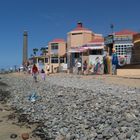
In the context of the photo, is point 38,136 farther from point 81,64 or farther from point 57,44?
point 57,44

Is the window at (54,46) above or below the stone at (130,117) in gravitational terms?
above

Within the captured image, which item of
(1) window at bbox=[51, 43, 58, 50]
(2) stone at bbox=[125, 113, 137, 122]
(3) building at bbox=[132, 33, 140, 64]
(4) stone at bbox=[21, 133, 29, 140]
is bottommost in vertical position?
(4) stone at bbox=[21, 133, 29, 140]

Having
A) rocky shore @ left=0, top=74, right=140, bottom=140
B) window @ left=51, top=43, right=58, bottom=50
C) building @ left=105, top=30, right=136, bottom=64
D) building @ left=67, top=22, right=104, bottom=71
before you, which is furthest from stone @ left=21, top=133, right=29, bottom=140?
window @ left=51, top=43, right=58, bottom=50

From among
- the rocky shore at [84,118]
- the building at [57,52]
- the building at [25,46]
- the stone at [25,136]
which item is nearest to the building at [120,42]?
the building at [57,52]

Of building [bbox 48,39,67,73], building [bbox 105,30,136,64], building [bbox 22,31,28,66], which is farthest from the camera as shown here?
building [bbox 22,31,28,66]

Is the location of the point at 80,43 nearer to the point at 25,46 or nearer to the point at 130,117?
the point at 25,46

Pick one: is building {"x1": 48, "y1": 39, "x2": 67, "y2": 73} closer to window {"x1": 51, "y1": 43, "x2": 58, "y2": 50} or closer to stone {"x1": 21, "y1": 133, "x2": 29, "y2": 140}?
window {"x1": 51, "y1": 43, "x2": 58, "y2": 50}

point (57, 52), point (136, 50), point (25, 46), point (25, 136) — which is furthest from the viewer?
point (25, 46)

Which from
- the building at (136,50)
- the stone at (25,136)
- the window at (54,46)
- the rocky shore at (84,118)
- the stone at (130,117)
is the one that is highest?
the window at (54,46)

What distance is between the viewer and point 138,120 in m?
10.4

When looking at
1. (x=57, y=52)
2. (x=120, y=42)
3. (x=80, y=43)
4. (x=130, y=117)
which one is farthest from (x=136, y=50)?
(x=57, y=52)

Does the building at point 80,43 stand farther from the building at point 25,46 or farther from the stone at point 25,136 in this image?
the stone at point 25,136

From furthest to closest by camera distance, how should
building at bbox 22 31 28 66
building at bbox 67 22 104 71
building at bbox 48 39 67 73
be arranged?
building at bbox 22 31 28 66 < building at bbox 48 39 67 73 < building at bbox 67 22 104 71

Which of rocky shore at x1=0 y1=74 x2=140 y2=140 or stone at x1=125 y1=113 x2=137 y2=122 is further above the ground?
stone at x1=125 y1=113 x2=137 y2=122
